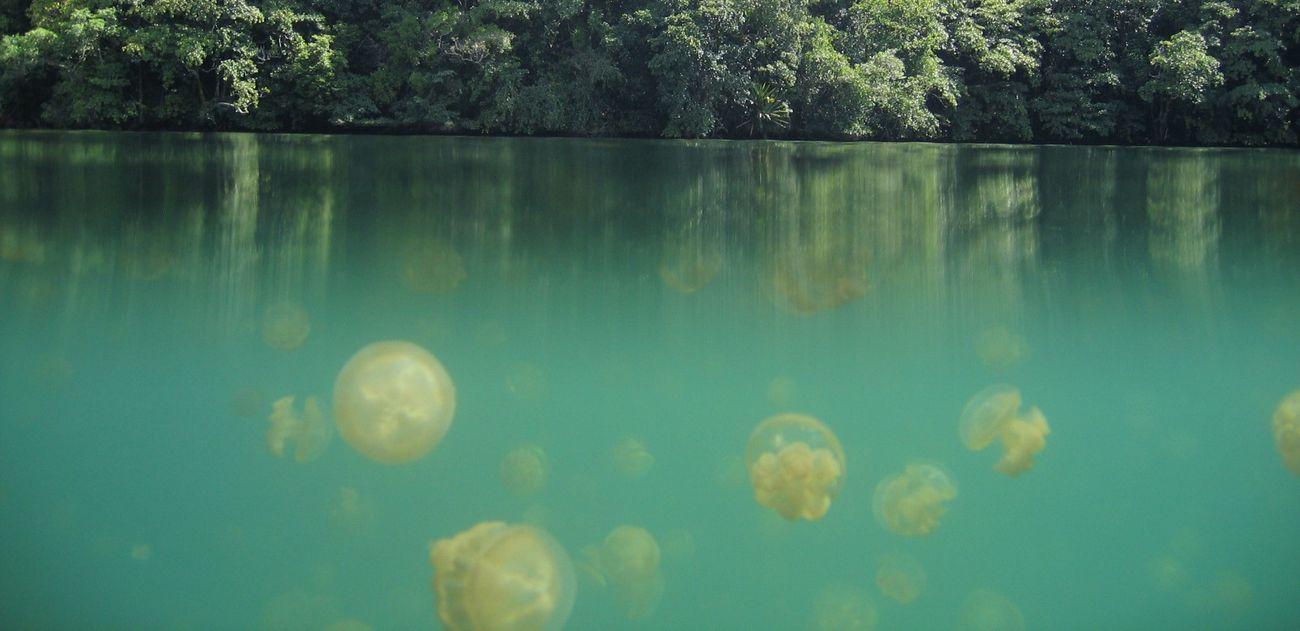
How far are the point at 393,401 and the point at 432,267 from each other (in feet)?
5.47

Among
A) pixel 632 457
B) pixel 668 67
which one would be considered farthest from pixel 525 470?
pixel 668 67

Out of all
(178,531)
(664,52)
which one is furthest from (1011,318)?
(664,52)

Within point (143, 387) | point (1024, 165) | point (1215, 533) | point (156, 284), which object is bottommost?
point (1215, 533)

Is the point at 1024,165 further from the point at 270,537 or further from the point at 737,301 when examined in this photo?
the point at 270,537

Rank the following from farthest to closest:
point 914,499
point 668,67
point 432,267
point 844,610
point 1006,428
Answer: point 668,67 → point 432,267 → point 1006,428 → point 914,499 → point 844,610

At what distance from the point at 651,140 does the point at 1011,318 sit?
11191 millimetres

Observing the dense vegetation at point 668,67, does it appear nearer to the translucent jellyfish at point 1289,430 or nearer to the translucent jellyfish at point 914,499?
the translucent jellyfish at point 1289,430

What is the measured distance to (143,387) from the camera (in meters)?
2.07

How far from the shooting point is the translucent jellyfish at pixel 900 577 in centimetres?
142

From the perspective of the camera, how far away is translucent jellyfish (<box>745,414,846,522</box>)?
5.26 feet

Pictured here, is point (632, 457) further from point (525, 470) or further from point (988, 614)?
point (988, 614)

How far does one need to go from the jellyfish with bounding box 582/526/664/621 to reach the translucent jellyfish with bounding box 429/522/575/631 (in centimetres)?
5

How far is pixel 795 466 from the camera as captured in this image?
1.68m

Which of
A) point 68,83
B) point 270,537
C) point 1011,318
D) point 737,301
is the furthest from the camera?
point 68,83
